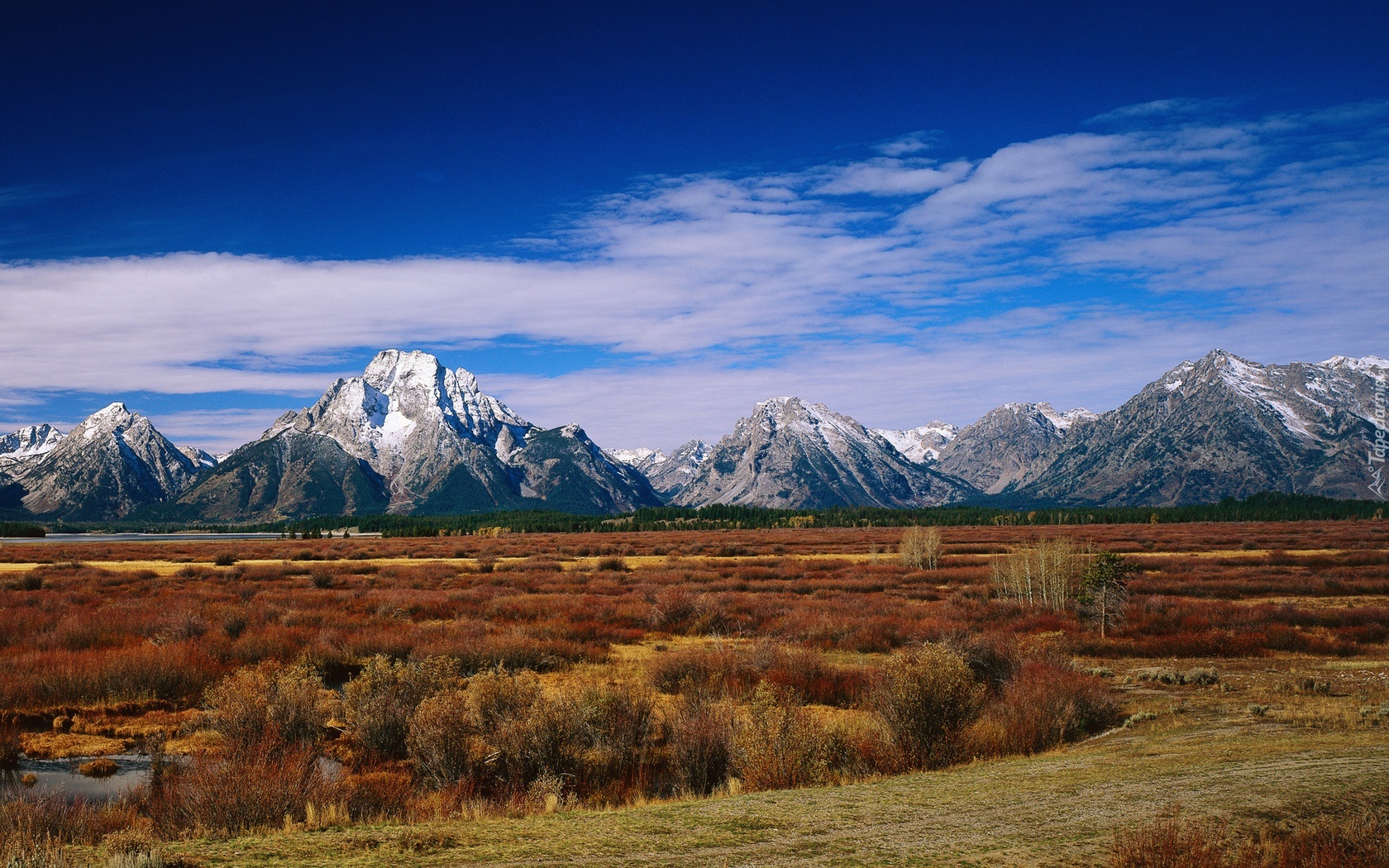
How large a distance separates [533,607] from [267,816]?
880 inches

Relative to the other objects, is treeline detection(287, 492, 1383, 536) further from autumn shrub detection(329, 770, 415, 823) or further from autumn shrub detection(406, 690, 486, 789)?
autumn shrub detection(329, 770, 415, 823)

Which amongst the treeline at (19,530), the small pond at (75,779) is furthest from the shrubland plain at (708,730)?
the treeline at (19,530)

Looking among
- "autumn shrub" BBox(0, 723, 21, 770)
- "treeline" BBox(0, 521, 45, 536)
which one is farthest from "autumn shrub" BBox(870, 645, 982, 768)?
"treeline" BBox(0, 521, 45, 536)

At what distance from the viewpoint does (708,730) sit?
1146cm

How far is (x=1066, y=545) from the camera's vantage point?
32.5 m

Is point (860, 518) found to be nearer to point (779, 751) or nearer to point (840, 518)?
point (840, 518)

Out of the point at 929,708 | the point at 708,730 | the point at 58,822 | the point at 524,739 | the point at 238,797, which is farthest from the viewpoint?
the point at 929,708

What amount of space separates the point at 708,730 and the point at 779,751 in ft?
4.66

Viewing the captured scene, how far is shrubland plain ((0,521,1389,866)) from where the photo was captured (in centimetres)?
694

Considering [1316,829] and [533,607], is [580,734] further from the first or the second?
[533,607]

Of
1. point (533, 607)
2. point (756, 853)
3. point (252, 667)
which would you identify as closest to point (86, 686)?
point (252, 667)

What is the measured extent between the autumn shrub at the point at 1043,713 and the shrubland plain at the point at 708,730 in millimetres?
73

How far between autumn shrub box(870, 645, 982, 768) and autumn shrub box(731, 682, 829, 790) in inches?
54.2

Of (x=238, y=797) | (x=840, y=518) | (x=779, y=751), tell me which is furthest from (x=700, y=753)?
(x=840, y=518)
